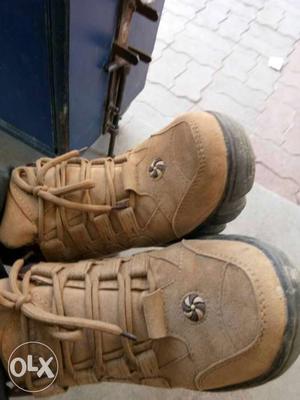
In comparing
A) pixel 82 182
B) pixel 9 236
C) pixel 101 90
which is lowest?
pixel 9 236

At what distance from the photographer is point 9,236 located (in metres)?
0.66

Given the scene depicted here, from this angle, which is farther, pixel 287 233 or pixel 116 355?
pixel 287 233

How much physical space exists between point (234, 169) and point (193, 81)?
2.78ft

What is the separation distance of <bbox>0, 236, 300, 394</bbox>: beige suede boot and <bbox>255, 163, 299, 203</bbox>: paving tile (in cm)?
62

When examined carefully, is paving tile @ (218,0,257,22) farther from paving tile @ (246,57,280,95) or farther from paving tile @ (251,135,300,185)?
paving tile @ (251,135,300,185)

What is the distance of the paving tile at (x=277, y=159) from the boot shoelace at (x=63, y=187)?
64 cm

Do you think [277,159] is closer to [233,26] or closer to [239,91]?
[239,91]

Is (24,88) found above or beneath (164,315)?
above

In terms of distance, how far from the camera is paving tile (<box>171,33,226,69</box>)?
4.78ft

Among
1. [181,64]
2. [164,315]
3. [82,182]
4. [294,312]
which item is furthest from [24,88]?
[181,64]

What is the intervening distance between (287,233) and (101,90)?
559 mm

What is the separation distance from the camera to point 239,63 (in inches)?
58.6

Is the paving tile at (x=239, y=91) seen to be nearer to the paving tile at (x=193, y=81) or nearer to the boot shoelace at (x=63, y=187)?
the paving tile at (x=193, y=81)

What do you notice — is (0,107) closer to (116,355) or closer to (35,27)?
(35,27)
